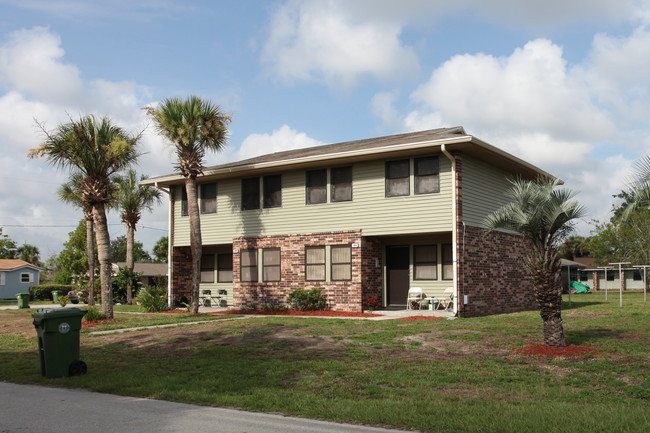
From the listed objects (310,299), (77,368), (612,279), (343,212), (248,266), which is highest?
(343,212)

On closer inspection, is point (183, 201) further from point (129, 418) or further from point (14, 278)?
point (14, 278)

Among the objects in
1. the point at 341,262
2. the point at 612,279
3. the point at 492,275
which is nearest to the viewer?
the point at 492,275

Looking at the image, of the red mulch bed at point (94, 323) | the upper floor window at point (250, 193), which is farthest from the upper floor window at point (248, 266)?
the red mulch bed at point (94, 323)

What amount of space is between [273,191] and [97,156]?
635 centimetres

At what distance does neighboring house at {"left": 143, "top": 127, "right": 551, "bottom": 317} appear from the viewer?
737 inches

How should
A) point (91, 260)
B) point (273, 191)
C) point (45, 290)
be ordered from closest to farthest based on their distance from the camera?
point (273, 191) → point (91, 260) → point (45, 290)

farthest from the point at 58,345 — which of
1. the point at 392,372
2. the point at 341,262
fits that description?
the point at 341,262

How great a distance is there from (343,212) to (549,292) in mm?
10136

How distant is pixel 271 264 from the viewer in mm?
22297

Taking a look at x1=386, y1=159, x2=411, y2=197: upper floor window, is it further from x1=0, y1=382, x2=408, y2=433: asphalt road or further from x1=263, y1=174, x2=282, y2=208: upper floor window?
x1=0, y1=382, x2=408, y2=433: asphalt road

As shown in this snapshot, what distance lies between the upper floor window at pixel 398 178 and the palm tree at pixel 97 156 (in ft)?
27.6

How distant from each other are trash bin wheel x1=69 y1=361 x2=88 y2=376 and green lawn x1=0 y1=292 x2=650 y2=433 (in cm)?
38

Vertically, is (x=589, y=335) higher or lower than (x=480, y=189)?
lower

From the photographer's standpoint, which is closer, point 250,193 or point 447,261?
point 447,261
